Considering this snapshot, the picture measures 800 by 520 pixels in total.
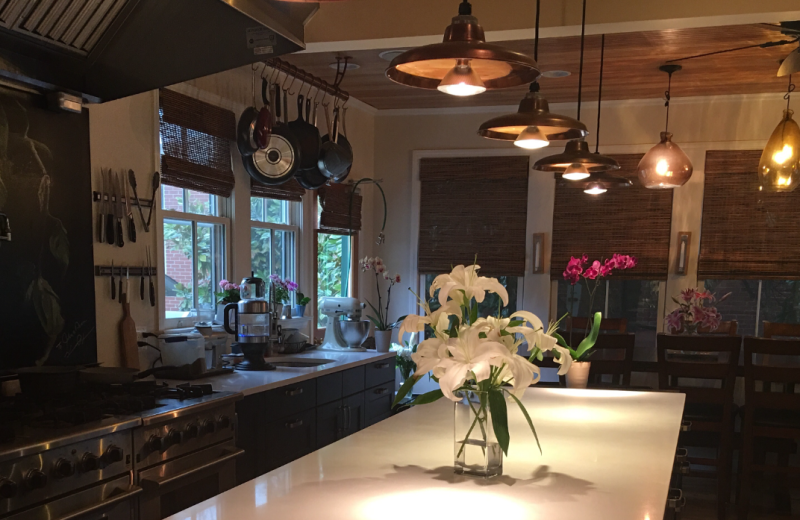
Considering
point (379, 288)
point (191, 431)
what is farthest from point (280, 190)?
point (191, 431)

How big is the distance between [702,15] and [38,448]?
9.06 ft

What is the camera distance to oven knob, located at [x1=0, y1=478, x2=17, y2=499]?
1.72 m

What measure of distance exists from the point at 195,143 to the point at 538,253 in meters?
2.79

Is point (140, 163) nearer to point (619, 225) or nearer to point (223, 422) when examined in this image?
point (223, 422)

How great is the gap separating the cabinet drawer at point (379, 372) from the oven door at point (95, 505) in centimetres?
194

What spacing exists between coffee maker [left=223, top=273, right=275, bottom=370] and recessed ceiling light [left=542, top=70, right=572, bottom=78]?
235cm

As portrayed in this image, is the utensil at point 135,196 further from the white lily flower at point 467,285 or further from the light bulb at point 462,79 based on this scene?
the white lily flower at point 467,285

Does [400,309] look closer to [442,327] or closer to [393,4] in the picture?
[393,4]

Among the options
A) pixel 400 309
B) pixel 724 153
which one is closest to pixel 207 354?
pixel 400 309

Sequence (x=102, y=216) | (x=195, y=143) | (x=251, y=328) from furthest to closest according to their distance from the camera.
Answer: (x=195, y=143)
(x=251, y=328)
(x=102, y=216)

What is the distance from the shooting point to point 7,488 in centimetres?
173

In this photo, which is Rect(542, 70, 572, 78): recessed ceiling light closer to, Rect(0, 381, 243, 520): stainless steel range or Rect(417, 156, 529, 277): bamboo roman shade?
Rect(417, 156, 529, 277): bamboo roman shade

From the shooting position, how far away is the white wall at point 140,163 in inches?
112

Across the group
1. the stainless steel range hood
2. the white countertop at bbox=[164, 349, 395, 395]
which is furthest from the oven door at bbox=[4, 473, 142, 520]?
the stainless steel range hood
